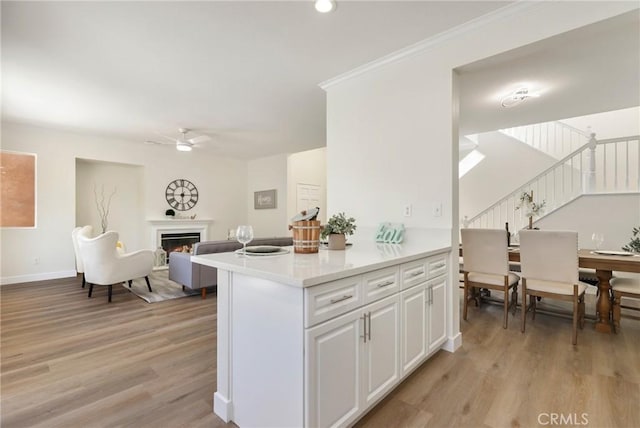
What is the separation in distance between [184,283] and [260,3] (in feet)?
11.8

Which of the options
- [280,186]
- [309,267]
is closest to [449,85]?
[309,267]

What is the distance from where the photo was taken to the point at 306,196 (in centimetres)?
770

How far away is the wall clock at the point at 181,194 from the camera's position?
675 centimetres

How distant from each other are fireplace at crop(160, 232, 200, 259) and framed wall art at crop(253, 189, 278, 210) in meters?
1.70

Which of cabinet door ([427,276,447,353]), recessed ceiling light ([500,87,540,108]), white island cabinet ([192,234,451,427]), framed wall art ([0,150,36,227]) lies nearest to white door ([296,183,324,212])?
recessed ceiling light ([500,87,540,108])

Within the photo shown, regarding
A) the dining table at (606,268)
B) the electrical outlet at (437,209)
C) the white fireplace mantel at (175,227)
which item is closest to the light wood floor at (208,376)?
the dining table at (606,268)

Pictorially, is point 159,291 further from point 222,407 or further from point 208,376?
point 222,407

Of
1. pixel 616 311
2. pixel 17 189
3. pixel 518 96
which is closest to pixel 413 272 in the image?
pixel 616 311

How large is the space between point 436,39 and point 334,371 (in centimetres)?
271

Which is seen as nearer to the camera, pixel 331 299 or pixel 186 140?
pixel 331 299

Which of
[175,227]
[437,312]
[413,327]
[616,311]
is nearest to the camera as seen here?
Result: [413,327]

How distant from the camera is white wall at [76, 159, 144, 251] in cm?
600

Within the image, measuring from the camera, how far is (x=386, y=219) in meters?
2.93

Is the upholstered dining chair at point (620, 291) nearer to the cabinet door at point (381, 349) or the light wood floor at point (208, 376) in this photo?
the light wood floor at point (208, 376)
